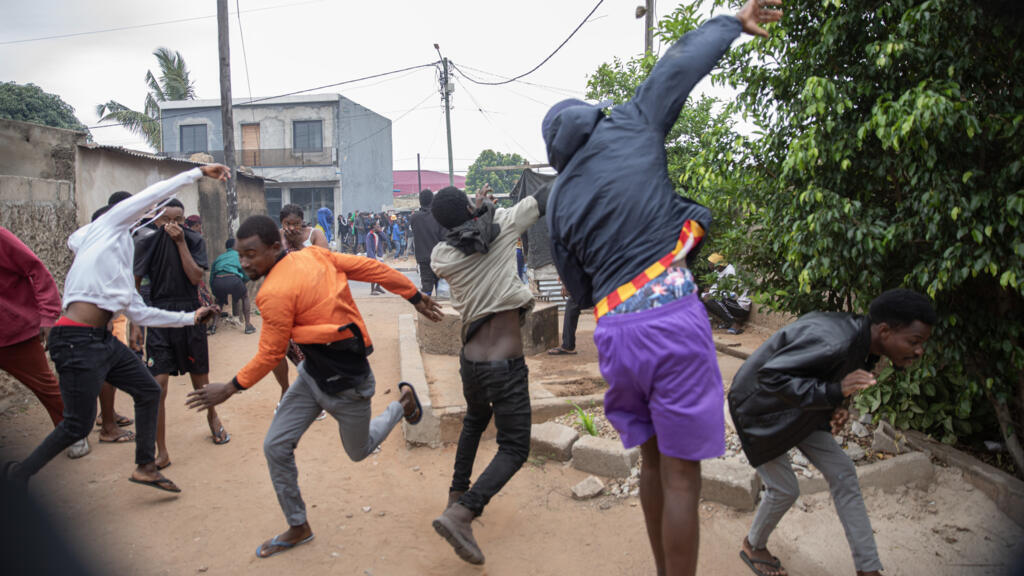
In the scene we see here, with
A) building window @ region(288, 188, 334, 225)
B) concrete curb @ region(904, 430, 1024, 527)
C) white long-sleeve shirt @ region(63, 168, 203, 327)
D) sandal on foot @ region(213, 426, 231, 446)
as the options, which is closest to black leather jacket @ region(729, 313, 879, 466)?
concrete curb @ region(904, 430, 1024, 527)

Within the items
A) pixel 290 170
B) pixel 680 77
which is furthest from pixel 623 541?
pixel 290 170

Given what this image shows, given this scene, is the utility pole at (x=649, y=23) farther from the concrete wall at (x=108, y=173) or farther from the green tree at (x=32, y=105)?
the green tree at (x=32, y=105)

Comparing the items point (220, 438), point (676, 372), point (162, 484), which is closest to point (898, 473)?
point (676, 372)

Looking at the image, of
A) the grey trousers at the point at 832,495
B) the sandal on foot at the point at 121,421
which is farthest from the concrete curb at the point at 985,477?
the sandal on foot at the point at 121,421

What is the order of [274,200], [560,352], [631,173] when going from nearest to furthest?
1. [631,173]
2. [560,352]
3. [274,200]

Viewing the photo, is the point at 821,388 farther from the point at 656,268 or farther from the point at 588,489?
the point at 588,489

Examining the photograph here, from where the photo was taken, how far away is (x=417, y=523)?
12.4 feet

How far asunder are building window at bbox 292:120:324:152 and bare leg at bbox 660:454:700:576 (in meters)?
34.5

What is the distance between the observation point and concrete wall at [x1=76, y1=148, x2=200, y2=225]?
7.96m

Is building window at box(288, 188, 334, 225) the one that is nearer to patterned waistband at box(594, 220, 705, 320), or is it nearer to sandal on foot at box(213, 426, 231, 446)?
sandal on foot at box(213, 426, 231, 446)

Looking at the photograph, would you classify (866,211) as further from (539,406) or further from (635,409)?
(539,406)

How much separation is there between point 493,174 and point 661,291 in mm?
56979

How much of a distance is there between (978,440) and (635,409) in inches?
121

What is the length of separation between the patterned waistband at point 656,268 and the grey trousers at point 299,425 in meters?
1.70
